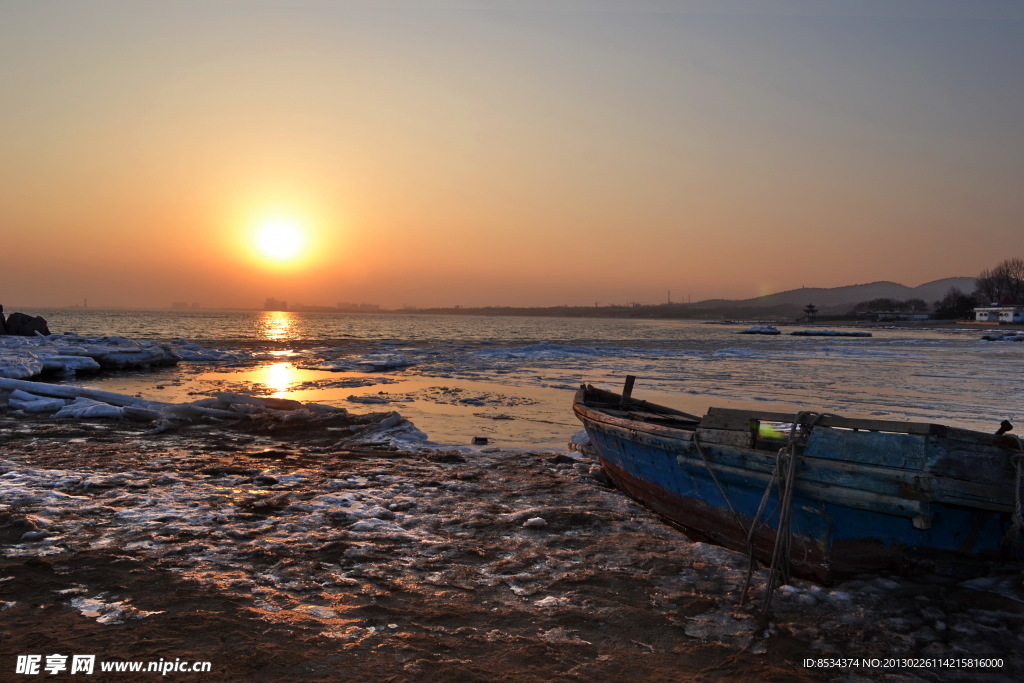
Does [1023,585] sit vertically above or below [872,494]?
below

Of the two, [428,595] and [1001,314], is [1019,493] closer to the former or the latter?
[428,595]

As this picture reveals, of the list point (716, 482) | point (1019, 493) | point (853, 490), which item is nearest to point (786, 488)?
point (853, 490)

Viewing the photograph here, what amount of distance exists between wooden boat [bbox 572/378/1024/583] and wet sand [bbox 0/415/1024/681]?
0.30 metres

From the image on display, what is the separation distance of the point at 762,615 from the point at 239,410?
40.2ft

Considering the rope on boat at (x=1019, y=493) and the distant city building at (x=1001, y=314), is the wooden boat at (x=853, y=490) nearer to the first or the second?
the rope on boat at (x=1019, y=493)

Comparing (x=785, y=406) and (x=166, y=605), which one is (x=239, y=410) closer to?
(x=166, y=605)

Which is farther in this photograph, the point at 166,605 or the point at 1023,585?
the point at 1023,585

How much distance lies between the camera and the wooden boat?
4.66m

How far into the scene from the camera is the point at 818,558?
523 cm

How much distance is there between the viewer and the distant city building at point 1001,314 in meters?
103

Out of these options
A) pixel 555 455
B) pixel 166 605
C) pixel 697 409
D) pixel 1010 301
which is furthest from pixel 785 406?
pixel 1010 301

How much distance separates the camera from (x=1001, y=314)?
106438 mm

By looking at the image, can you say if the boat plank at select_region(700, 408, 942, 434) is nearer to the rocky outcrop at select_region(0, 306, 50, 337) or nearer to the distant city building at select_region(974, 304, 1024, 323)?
the rocky outcrop at select_region(0, 306, 50, 337)

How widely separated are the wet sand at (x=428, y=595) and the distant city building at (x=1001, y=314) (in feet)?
417
